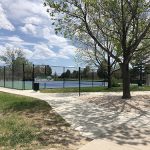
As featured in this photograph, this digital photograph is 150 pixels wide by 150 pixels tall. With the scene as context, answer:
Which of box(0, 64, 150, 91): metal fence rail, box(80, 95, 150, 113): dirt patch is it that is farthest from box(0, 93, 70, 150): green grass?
box(0, 64, 150, 91): metal fence rail

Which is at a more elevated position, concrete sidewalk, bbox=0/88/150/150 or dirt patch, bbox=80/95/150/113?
dirt patch, bbox=80/95/150/113

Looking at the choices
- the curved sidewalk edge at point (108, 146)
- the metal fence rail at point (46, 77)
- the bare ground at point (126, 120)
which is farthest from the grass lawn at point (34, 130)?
the metal fence rail at point (46, 77)

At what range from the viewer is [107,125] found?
12.1 metres

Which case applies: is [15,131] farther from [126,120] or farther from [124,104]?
[124,104]

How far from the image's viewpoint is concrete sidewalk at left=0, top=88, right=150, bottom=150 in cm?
948

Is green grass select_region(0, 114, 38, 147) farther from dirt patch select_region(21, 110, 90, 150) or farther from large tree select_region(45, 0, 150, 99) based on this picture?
large tree select_region(45, 0, 150, 99)

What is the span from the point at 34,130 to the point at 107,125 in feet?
8.38

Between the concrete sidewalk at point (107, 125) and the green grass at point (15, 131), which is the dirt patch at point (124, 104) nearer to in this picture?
the concrete sidewalk at point (107, 125)

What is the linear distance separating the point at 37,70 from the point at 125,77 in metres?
13.3

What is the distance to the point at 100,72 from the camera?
36.2 m

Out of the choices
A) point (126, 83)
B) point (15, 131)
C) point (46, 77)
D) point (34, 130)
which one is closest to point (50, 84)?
point (46, 77)

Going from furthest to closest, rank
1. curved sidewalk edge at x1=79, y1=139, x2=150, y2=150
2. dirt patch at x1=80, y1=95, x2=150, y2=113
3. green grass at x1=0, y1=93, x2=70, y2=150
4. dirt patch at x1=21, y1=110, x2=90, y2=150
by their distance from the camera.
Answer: dirt patch at x1=80, y1=95, x2=150, y2=113
green grass at x1=0, y1=93, x2=70, y2=150
dirt patch at x1=21, y1=110, x2=90, y2=150
curved sidewalk edge at x1=79, y1=139, x2=150, y2=150

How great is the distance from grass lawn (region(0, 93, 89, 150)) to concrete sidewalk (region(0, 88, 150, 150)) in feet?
1.40

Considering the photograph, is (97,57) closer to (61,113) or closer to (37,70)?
(37,70)
